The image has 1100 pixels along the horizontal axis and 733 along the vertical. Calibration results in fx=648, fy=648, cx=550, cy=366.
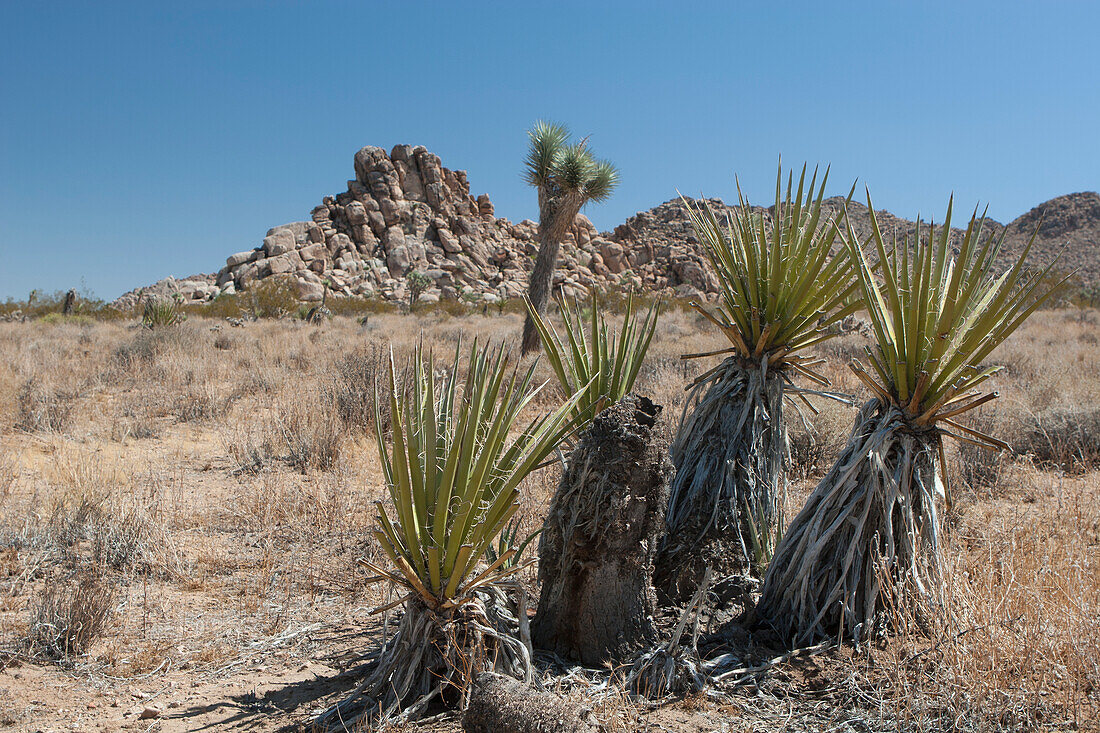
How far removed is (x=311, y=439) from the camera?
5.78m

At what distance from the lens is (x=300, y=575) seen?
3654 millimetres

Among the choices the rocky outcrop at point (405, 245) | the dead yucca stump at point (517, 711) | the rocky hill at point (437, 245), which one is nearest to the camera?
the dead yucca stump at point (517, 711)

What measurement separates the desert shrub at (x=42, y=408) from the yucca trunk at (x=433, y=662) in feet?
18.4

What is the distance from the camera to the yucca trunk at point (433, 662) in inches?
87.1

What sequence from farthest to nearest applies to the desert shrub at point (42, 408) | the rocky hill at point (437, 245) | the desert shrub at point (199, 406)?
the rocky hill at point (437, 245), the desert shrub at point (199, 406), the desert shrub at point (42, 408)

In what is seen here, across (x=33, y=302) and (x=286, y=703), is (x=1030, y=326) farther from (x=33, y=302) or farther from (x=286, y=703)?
(x=33, y=302)

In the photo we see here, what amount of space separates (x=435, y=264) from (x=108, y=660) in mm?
58868

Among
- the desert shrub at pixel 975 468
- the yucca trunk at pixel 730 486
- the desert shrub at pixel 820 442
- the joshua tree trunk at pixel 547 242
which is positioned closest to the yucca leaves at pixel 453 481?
the yucca trunk at pixel 730 486

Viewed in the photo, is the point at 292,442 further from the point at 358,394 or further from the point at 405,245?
the point at 405,245

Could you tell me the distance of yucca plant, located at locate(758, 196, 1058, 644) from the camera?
96.4 inches

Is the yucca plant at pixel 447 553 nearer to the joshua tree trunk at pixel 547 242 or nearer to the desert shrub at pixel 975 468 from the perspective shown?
the desert shrub at pixel 975 468

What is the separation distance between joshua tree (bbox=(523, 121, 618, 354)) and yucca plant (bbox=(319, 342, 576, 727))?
35.3 feet

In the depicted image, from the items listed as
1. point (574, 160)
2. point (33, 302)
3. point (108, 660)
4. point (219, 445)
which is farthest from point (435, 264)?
point (108, 660)

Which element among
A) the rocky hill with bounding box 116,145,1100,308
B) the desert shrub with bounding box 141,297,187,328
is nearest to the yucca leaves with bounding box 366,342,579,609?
the desert shrub with bounding box 141,297,187,328
